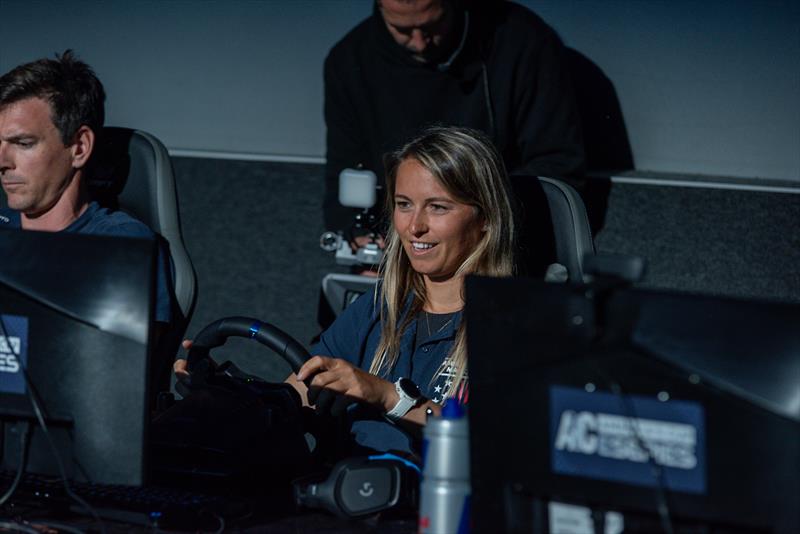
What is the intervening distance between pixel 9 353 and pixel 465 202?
3.23 feet

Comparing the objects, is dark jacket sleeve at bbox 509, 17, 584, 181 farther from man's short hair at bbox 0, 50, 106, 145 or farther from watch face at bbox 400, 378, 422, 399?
watch face at bbox 400, 378, 422, 399

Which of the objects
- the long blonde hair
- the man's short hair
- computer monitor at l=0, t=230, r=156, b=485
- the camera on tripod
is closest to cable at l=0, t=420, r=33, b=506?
computer monitor at l=0, t=230, r=156, b=485

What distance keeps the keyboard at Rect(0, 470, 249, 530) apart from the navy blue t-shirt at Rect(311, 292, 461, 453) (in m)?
0.41

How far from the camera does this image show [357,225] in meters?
2.77

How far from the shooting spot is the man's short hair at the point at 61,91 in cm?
220

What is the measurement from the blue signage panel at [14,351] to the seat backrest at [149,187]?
91 centimetres

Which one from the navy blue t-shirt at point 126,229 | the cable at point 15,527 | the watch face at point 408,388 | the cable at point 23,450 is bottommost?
the cable at point 15,527

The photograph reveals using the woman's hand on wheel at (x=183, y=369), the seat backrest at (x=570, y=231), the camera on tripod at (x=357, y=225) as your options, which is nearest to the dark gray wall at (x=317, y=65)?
the camera on tripod at (x=357, y=225)

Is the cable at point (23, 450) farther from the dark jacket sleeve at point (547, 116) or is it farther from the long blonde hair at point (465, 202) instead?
the dark jacket sleeve at point (547, 116)

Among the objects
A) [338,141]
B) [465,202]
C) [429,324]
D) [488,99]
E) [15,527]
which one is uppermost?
[488,99]

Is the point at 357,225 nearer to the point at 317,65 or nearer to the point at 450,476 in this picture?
the point at 317,65

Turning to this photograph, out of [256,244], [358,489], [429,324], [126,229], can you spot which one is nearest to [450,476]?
[358,489]

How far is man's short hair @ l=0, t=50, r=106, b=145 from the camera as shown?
220 cm

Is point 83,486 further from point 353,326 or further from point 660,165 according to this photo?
point 660,165
